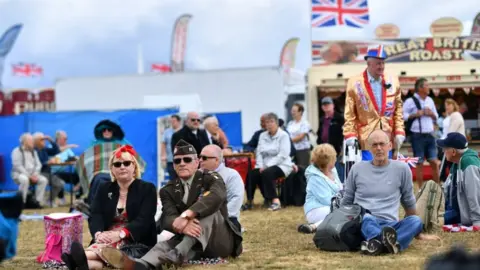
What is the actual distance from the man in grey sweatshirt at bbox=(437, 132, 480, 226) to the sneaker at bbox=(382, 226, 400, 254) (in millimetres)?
1660

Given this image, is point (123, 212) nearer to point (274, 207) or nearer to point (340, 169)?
point (340, 169)

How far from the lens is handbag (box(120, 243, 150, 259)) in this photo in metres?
6.66

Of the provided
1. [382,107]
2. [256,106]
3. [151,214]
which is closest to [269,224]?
[382,107]

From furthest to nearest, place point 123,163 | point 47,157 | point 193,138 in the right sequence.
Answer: point 47,157 → point 193,138 → point 123,163

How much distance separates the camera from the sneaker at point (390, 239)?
6.96m

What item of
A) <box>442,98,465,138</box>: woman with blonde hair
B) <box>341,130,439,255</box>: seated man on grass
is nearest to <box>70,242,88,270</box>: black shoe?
<box>341,130,439,255</box>: seated man on grass

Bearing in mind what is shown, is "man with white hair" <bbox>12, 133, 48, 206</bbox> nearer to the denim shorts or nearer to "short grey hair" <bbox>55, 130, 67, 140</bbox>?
"short grey hair" <bbox>55, 130, 67, 140</bbox>

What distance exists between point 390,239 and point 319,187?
86.2 inches

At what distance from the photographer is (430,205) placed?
8.48 m

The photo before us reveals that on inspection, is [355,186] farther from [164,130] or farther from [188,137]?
[164,130]

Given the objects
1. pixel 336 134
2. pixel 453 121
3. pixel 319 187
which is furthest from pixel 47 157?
pixel 319 187

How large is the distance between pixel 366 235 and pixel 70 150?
35.6 ft

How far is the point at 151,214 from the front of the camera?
Answer: 6.80 metres

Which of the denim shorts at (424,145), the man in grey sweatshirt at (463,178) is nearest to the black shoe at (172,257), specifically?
the man in grey sweatshirt at (463,178)
